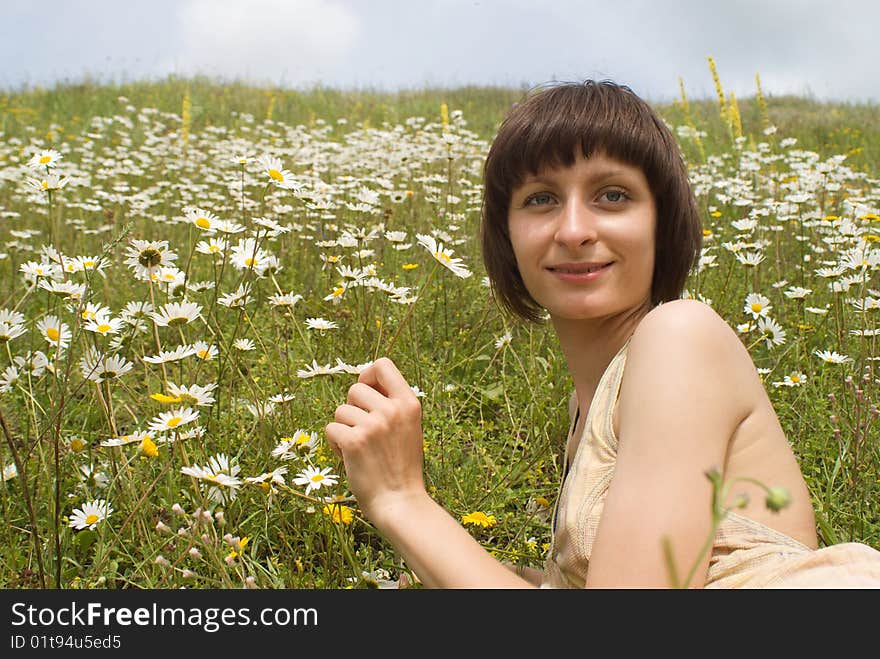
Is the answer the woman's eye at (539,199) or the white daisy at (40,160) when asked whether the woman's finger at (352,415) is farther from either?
the white daisy at (40,160)

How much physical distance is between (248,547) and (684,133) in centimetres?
623

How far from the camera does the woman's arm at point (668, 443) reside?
109 cm

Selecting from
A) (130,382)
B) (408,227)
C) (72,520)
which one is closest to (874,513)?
(72,520)

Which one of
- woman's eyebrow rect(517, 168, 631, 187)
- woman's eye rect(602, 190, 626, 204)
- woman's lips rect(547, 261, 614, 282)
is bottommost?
woman's lips rect(547, 261, 614, 282)

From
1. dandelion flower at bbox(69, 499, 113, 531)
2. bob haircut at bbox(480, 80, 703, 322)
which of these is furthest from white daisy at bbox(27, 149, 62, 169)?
bob haircut at bbox(480, 80, 703, 322)

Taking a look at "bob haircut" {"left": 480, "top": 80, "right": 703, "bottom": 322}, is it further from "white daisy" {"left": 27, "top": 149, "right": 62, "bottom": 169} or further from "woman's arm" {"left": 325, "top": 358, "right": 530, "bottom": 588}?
"white daisy" {"left": 27, "top": 149, "right": 62, "bottom": 169}

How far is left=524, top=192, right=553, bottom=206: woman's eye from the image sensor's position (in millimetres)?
1608

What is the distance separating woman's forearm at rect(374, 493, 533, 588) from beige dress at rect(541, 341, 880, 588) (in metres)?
0.15

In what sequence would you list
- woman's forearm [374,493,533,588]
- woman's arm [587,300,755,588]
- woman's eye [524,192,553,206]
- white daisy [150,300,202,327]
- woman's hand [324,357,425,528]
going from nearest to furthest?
woman's arm [587,300,755,588] → woman's forearm [374,493,533,588] → woman's hand [324,357,425,528] → woman's eye [524,192,553,206] → white daisy [150,300,202,327]

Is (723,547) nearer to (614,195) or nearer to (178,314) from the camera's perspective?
(614,195)

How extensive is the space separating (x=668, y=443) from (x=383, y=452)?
0.43 metres

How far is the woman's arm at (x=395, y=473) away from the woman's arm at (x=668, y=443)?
0.22 metres

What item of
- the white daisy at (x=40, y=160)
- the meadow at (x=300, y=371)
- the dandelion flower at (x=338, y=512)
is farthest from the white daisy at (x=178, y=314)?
the dandelion flower at (x=338, y=512)

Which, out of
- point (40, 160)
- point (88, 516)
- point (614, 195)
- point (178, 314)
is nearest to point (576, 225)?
point (614, 195)
